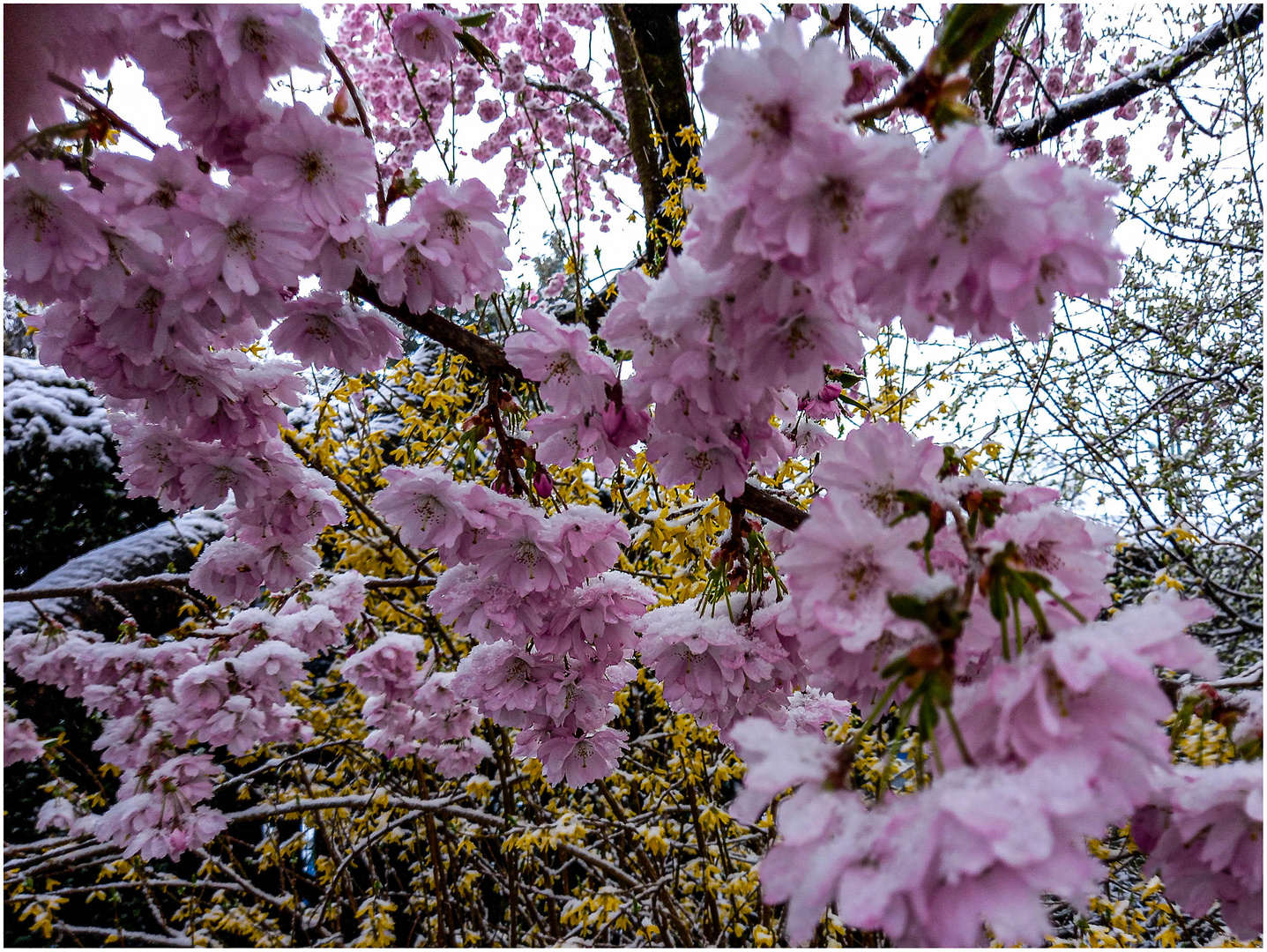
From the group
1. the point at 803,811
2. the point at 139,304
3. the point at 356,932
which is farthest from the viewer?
the point at 356,932

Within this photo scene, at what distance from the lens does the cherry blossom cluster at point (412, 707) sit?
234 centimetres

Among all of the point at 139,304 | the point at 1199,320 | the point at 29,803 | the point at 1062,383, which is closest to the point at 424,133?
the point at 139,304

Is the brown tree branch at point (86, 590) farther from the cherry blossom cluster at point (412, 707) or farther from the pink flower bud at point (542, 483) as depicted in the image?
the pink flower bud at point (542, 483)

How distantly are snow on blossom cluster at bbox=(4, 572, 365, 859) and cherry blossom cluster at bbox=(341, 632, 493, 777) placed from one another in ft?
0.61

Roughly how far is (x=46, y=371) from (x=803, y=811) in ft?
20.5

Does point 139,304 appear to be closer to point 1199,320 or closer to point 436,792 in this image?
point 436,792

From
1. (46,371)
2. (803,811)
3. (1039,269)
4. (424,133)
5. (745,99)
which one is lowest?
(803,811)

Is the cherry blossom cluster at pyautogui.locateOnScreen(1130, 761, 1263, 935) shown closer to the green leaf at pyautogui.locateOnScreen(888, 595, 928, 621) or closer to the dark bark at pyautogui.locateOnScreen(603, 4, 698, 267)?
the green leaf at pyautogui.locateOnScreen(888, 595, 928, 621)

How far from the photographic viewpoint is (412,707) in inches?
103

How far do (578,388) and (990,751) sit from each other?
30.1 inches

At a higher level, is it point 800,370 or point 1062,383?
point 1062,383

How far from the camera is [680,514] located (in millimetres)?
2164

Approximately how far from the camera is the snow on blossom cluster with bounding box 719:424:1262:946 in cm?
49

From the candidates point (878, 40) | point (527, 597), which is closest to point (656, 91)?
point (878, 40)
